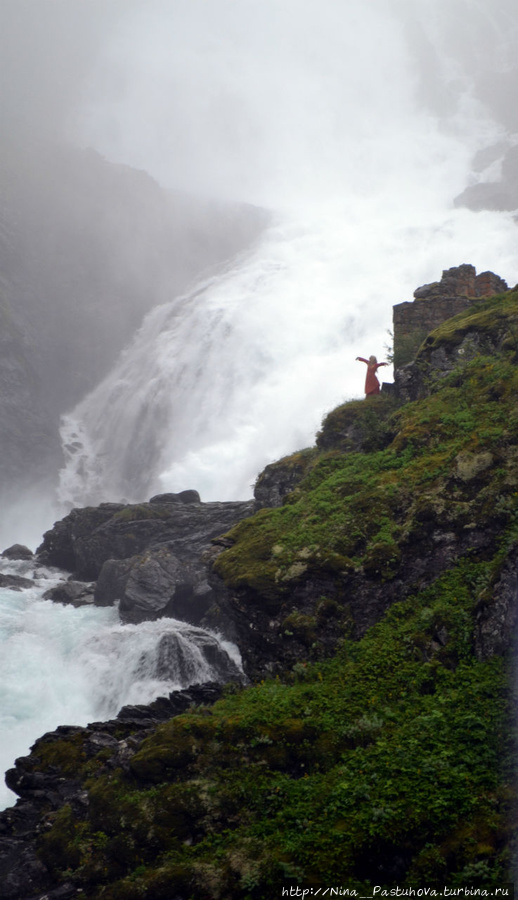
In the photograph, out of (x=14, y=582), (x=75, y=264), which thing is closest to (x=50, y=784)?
(x=14, y=582)

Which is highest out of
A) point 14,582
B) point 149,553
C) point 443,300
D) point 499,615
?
point 443,300

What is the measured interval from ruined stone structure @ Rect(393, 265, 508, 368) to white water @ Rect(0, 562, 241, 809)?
51.6 feet

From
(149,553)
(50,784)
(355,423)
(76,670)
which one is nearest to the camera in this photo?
(50,784)

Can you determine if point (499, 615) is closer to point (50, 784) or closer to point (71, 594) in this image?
point (50, 784)

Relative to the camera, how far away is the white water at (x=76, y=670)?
797 inches

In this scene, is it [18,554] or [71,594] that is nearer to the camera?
[71,594]

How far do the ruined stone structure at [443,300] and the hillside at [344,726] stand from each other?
904cm

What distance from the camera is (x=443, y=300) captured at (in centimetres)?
2355

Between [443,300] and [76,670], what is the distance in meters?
21.3

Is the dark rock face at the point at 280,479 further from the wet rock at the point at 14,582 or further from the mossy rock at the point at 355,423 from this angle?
the wet rock at the point at 14,582

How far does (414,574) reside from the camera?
35.7 ft

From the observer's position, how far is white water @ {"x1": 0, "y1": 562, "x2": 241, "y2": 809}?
66.4ft

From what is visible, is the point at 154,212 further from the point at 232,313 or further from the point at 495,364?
the point at 495,364

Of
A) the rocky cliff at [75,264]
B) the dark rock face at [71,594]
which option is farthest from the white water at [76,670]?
the rocky cliff at [75,264]
